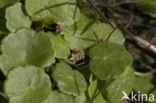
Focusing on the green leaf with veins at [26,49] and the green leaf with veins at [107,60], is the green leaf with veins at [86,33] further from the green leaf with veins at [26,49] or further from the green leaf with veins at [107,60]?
the green leaf with veins at [26,49]

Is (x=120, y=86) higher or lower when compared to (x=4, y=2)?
lower

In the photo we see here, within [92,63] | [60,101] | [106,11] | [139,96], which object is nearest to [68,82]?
[60,101]

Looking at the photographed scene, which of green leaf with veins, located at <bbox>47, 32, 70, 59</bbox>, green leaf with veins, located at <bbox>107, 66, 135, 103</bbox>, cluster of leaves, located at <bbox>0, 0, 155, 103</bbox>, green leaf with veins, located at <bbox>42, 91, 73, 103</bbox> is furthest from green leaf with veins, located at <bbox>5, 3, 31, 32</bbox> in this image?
green leaf with veins, located at <bbox>107, 66, 135, 103</bbox>

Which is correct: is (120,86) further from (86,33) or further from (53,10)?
(53,10)

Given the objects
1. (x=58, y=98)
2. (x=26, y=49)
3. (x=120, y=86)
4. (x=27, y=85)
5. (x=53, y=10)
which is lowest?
(x=120, y=86)

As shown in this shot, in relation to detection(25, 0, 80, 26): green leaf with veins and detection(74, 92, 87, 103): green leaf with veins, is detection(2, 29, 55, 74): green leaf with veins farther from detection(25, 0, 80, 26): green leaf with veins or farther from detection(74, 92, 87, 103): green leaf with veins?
detection(74, 92, 87, 103): green leaf with veins

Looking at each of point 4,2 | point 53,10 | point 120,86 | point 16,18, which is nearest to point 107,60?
point 120,86
